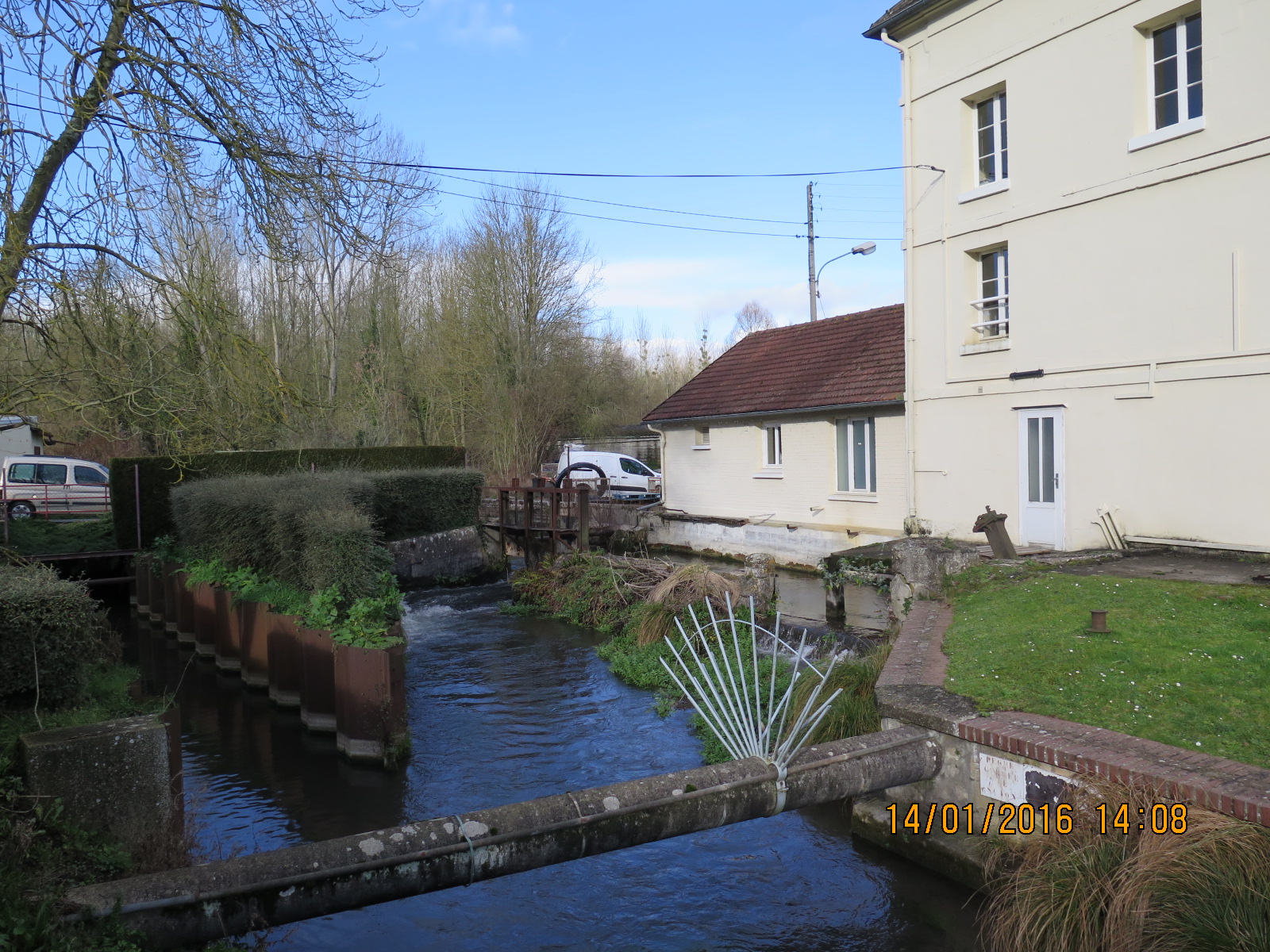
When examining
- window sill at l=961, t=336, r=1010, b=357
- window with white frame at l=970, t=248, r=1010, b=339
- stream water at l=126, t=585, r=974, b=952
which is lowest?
stream water at l=126, t=585, r=974, b=952

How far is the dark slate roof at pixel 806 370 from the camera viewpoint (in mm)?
18828

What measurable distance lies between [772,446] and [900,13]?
9.48m

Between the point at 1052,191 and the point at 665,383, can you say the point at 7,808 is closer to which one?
the point at 1052,191

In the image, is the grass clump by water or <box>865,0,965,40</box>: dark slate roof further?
<box>865,0,965,40</box>: dark slate roof

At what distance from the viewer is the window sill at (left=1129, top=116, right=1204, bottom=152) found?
37.8ft

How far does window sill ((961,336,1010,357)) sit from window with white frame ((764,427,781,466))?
22.4 ft

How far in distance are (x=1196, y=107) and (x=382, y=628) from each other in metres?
11.8

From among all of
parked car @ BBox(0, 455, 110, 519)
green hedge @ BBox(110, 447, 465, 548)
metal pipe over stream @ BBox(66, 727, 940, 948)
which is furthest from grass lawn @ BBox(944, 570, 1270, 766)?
parked car @ BBox(0, 455, 110, 519)

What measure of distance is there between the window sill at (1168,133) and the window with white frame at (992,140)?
2298mm

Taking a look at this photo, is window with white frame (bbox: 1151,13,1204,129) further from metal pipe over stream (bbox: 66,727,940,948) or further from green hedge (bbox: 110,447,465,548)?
green hedge (bbox: 110,447,465,548)

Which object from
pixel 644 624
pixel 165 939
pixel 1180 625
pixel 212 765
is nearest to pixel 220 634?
pixel 212 765

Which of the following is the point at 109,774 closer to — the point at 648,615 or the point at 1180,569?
the point at 648,615

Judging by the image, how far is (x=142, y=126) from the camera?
7.30m

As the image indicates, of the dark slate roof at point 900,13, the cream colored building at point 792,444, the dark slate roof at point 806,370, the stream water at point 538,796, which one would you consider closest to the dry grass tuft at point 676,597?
the stream water at point 538,796
